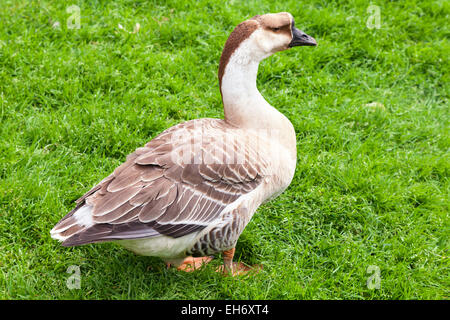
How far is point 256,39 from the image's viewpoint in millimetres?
2986

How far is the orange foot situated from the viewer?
3264mm

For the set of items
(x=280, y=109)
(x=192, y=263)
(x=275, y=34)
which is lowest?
(x=192, y=263)

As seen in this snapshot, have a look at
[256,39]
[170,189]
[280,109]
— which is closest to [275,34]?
[256,39]

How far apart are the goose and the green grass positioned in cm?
40

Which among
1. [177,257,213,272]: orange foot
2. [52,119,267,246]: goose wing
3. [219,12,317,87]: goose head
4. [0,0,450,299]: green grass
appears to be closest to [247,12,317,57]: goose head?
[219,12,317,87]: goose head

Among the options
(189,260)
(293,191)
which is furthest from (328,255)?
(189,260)

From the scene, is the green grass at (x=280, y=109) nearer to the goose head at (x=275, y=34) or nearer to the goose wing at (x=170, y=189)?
the goose wing at (x=170, y=189)

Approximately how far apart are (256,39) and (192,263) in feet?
5.01

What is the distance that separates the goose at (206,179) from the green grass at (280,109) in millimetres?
400

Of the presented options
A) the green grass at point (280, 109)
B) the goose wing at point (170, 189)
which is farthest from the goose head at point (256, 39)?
the green grass at point (280, 109)

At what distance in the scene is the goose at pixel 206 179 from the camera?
2770 millimetres

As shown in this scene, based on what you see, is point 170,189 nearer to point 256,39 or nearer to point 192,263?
point 192,263

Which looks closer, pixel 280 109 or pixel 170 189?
pixel 170 189
